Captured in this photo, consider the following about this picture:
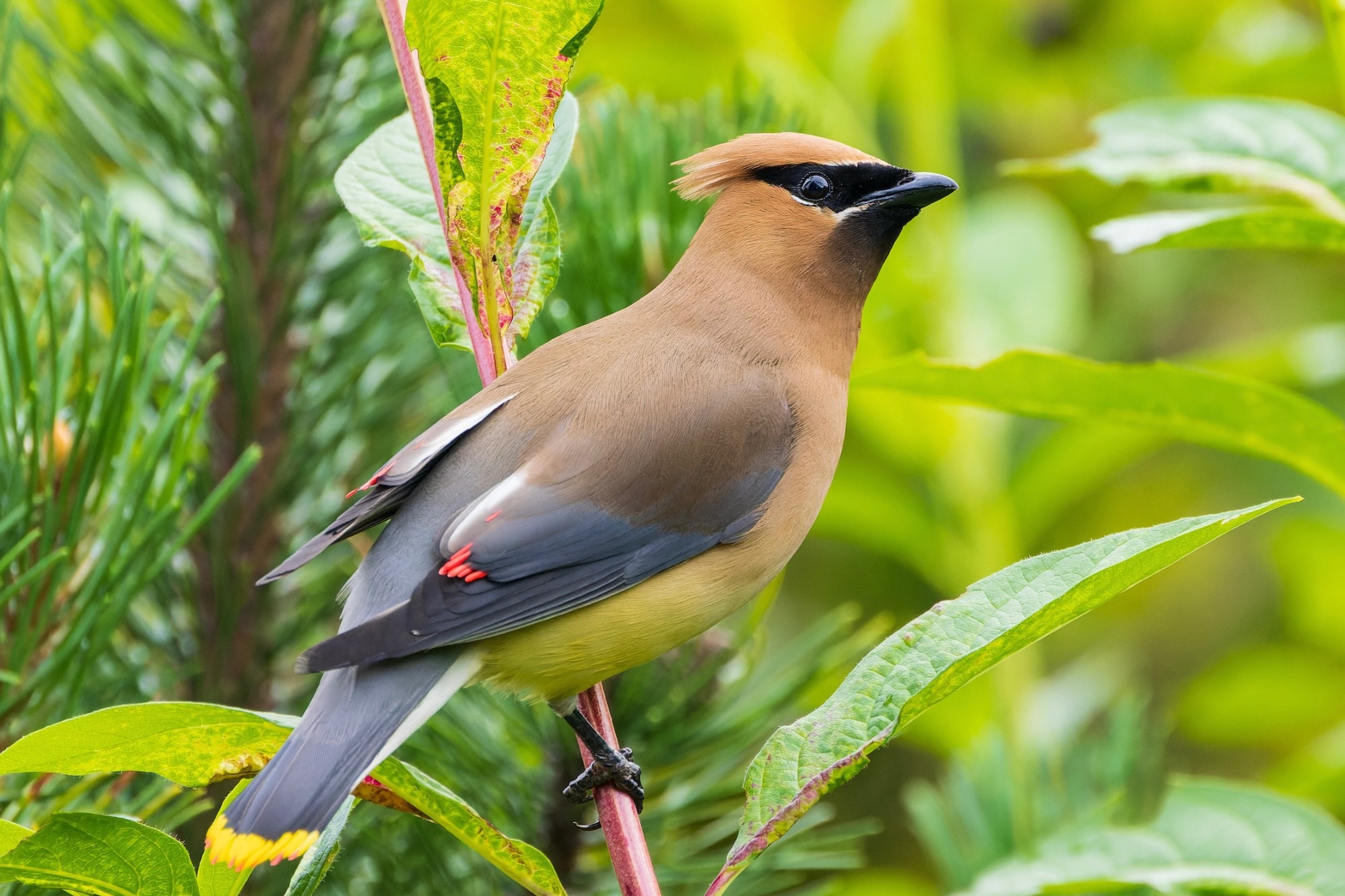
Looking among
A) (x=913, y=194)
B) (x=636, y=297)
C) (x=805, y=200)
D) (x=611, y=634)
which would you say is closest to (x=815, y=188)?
(x=805, y=200)

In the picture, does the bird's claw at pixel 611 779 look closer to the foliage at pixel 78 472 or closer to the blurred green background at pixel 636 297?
the blurred green background at pixel 636 297

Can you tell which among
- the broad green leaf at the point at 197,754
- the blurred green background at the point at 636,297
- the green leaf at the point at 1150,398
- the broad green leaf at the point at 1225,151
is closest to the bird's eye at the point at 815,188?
the blurred green background at the point at 636,297

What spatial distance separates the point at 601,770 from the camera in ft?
5.42

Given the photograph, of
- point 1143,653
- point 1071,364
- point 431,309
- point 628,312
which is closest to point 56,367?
point 431,309

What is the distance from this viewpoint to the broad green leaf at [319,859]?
1382 millimetres

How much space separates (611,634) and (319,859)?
494 millimetres

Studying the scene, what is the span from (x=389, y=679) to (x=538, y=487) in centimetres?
32

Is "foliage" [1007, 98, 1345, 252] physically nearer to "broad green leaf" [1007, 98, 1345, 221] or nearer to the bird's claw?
"broad green leaf" [1007, 98, 1345, 221]

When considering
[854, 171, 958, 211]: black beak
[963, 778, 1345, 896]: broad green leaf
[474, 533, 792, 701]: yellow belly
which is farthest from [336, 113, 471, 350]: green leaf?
[963, 778, 1345, 896]: broad green leaf

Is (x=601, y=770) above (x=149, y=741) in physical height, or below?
below

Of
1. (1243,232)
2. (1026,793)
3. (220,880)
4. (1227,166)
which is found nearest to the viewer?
(220,880)

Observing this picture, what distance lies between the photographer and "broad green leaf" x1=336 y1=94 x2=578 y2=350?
165cm

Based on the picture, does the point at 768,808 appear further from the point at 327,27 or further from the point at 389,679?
the point at 327,27

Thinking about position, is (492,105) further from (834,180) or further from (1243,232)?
(1243,232)
